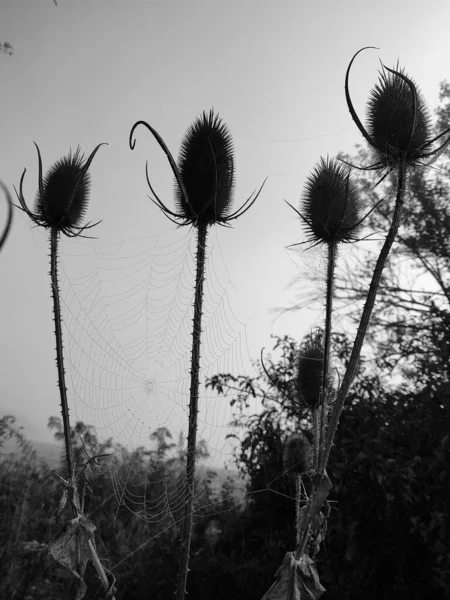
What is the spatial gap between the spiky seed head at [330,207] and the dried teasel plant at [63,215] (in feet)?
4.07

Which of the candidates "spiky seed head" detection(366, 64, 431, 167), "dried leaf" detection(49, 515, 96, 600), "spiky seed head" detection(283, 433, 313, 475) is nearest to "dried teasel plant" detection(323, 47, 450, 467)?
"spiky seed head" detection(366, 64, 431, 167)

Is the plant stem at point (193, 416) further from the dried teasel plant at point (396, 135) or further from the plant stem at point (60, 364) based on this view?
the dried teasel plant at point (396, 135)

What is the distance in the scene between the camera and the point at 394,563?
4219mm

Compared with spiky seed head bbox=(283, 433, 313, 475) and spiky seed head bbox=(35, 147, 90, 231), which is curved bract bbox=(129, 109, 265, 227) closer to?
spiky seed head bbox=(35, 147, 90, 231)

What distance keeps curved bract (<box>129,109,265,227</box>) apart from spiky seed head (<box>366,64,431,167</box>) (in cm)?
73

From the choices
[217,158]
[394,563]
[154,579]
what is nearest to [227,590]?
[154,579]

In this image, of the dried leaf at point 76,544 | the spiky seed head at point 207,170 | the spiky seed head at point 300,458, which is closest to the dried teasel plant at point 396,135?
the spiky seed head at point 207,170

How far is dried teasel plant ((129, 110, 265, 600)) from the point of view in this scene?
8.10 feet

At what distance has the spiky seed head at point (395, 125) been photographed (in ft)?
7.22

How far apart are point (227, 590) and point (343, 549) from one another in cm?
125

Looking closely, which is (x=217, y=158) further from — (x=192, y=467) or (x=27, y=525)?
(x=27, y=525)

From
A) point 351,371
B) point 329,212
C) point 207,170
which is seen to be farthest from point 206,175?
point 351,371

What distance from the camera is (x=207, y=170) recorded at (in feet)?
8.86

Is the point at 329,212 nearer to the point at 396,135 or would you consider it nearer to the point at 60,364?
the point at 396,135
